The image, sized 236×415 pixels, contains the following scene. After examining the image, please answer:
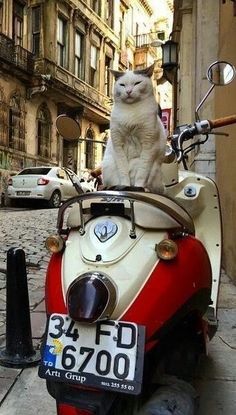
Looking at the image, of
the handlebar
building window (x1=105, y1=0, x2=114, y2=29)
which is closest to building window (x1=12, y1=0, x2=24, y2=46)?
building window (x1=105, y1=0, x2=114, y2=29)

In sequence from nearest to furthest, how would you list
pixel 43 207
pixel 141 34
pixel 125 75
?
pixel 125 75
pixel 43 207
pixel 141 34

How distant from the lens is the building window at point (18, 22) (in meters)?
21.5

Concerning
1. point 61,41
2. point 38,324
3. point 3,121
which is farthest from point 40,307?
point 61,41

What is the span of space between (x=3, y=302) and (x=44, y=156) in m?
18.9

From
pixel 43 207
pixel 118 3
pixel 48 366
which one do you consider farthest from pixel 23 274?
A: pixel 118 3

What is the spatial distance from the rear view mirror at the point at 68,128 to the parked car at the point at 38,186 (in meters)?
12.4

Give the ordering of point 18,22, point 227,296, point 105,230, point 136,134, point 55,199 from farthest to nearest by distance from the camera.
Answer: point 18,22 → point 55,199 → point 227,296 → point 136,134 → point 105,230

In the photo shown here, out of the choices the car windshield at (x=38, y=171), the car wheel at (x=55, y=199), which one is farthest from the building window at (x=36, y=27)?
the car wheel at (x=55, y=199)

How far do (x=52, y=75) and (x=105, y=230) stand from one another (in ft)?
70.3

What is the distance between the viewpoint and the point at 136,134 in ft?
7.85

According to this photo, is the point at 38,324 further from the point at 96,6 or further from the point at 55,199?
the point at 96,6

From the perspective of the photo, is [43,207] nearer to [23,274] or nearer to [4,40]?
[4,40]

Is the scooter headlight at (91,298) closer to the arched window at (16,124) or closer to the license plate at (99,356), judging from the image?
the license plate at (99,356)

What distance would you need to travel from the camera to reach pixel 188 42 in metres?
10.8
